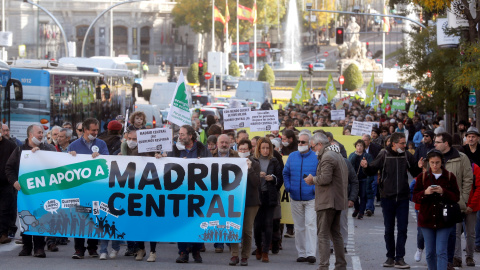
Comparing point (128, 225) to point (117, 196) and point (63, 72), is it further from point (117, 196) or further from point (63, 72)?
point (63, 72)

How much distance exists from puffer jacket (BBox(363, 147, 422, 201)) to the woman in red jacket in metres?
1.54

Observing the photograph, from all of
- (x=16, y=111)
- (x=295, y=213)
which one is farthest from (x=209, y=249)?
(x=16, y=111)

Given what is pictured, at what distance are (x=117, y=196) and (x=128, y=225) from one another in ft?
1.20

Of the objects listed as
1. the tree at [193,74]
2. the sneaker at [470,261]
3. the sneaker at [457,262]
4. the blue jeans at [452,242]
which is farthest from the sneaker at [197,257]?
the tree at [193,74]

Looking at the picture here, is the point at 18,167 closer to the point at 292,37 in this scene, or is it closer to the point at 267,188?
the point at 267,188

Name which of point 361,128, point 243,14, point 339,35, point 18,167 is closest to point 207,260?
point 18,167

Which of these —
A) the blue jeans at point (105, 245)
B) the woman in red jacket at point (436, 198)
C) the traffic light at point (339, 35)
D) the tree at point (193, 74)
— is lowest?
the blue jeans at point (105, 245)

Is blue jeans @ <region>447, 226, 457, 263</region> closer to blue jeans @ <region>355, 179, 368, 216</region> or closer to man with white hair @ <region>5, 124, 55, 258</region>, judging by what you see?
man with white hair @ <region>5, 124, 55, 258</region>

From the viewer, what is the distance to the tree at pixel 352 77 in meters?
82.5

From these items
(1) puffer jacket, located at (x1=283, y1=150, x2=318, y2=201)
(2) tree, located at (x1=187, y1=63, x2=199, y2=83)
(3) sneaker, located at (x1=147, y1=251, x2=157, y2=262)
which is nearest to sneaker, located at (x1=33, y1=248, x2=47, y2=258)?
(3) sneaker, located at (x1=147, y1=251, x2=157, y2=262)

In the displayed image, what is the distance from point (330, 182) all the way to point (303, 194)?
116 cm

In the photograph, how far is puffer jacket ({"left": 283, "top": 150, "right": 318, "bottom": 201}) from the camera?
11.9 m

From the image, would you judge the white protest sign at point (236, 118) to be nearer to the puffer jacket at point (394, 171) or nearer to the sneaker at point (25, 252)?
the puffer jacket at point (394, 171)

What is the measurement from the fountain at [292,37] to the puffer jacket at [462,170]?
326 ft
